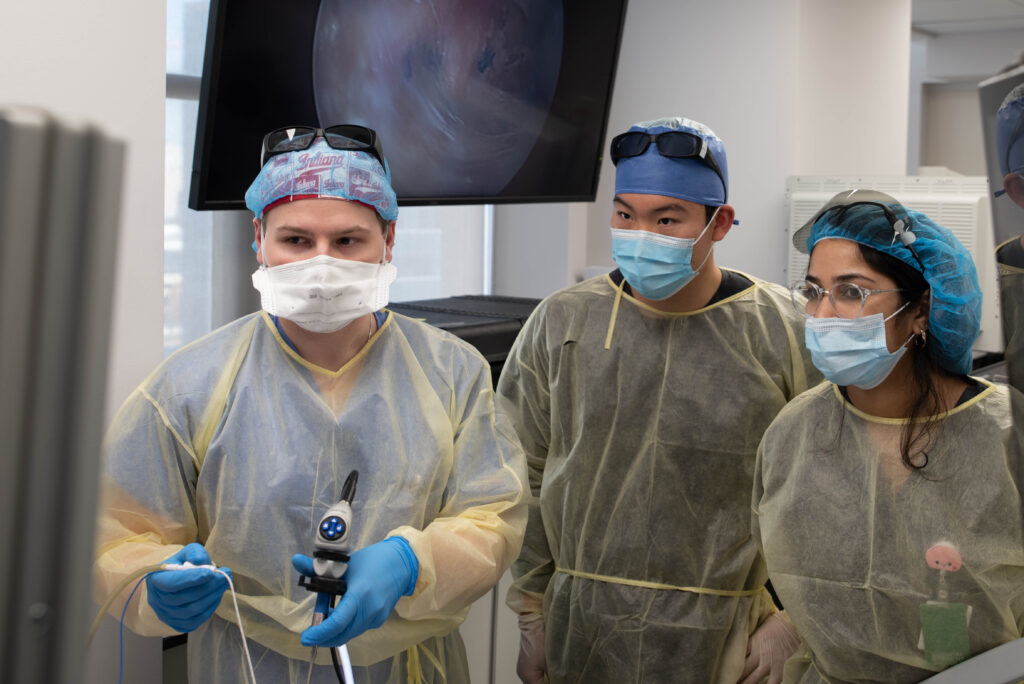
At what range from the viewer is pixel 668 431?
69.9 inches

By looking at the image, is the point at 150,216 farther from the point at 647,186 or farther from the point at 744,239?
the point at 744,239

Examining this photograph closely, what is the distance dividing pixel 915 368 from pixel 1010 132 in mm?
800

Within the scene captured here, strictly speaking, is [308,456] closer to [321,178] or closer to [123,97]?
[321,178]

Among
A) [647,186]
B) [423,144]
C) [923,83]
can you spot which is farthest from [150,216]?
[923,83]

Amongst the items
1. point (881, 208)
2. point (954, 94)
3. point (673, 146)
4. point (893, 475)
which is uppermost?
point (954, 94)

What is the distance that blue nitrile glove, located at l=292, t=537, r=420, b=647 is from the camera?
1.16 metres

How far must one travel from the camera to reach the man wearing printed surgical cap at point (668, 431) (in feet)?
5.76

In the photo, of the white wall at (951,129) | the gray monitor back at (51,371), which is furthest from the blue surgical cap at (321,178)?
the white wall at (951,129)

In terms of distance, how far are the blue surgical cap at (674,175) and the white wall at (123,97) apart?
84 cm

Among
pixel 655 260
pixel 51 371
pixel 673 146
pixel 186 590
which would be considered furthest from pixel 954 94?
pixel 51 371

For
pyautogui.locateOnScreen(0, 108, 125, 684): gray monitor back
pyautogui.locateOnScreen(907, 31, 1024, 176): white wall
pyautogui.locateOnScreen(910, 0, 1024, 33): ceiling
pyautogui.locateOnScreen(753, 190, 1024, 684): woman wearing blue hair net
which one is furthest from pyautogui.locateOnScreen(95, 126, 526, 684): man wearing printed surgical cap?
pyautogui.locateOnScreen(907, 31, 1024, 176): white wall

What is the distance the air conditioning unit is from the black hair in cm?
148

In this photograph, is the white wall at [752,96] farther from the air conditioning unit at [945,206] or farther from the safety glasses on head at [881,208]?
the safety glasses on head at [881,208]

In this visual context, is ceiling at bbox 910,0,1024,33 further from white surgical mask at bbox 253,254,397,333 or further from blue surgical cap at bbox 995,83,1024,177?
blue surgical cap at bbox 995,83,1024,177
